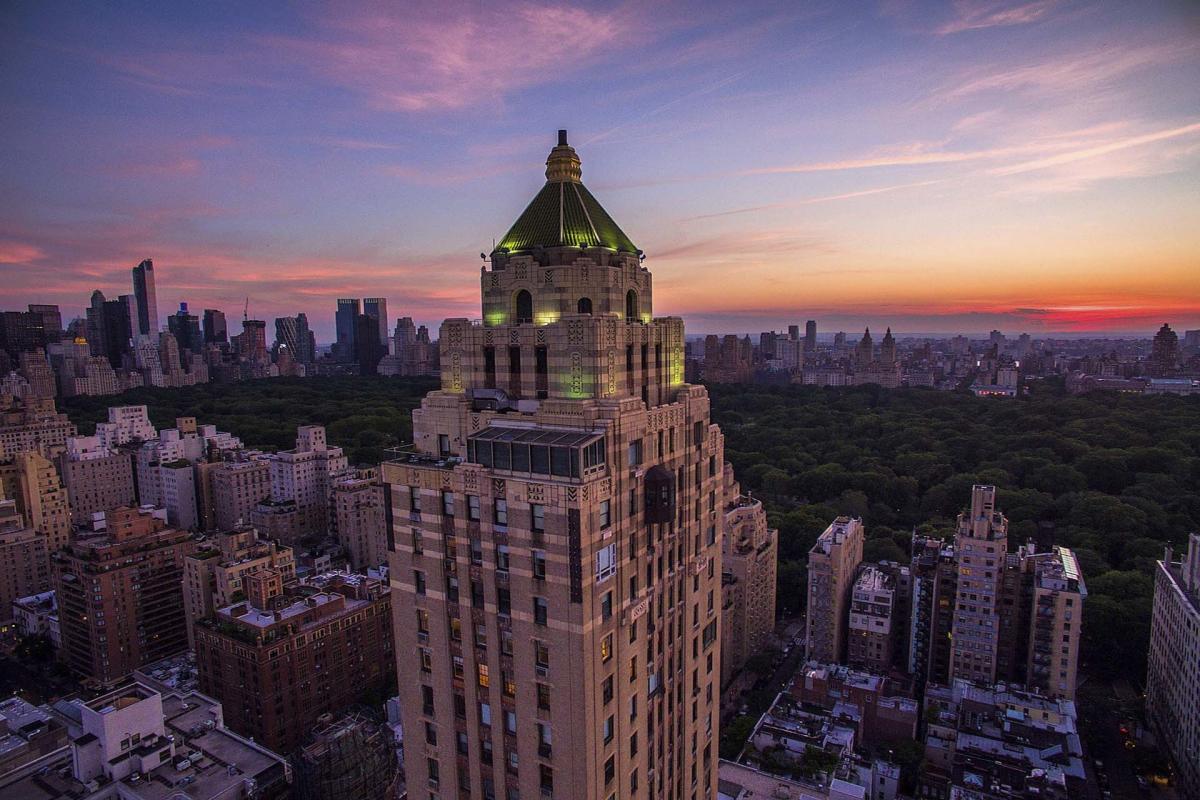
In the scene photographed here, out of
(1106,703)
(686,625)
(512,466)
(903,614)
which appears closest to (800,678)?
(903,614)

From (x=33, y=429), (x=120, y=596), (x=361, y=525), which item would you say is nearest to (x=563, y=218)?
(x=120, y=596)

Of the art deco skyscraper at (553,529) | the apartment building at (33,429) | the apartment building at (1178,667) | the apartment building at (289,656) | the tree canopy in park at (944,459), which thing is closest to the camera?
the art deco skyscraper at (553,529)

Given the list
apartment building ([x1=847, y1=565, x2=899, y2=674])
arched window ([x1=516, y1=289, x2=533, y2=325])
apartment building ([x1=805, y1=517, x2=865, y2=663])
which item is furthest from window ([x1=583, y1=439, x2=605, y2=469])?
apartment building ([x1=847, y1=565, x2=899, y2=674])

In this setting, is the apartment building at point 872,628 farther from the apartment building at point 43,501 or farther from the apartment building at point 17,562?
the apartment building at point 43,501

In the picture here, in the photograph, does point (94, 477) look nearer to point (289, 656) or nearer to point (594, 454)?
point (289, 656)

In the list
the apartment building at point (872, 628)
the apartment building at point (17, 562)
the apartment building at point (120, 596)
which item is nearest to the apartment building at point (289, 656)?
the apartment building at point (120, 596)

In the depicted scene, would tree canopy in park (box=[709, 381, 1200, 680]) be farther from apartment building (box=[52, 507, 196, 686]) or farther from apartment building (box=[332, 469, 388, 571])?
apartment building (box=[52, 507, 196, 686])
